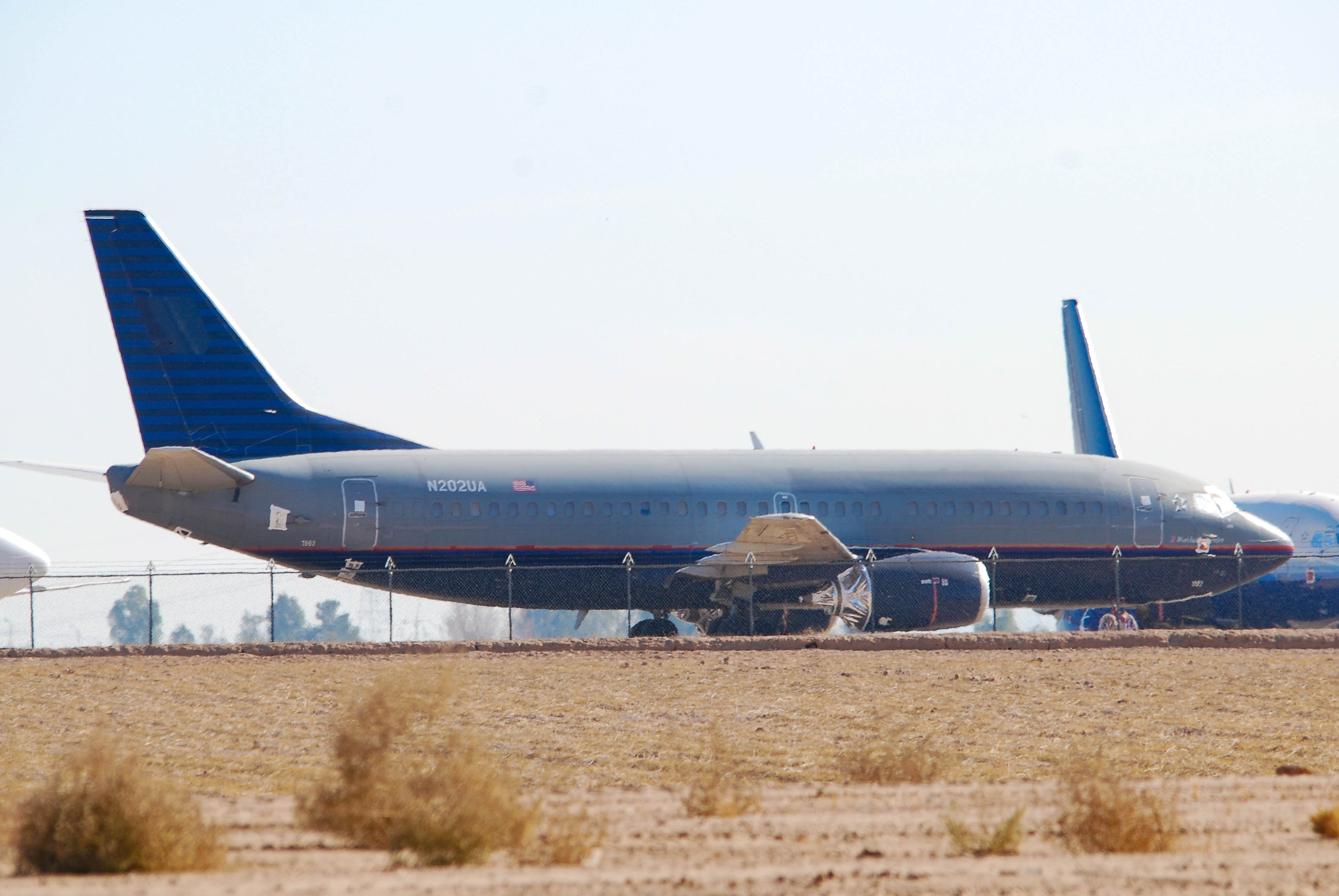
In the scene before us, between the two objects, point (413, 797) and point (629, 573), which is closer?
point (413, 797)

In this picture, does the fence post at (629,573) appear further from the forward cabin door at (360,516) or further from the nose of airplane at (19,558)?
the nose of airplane at (19,558)

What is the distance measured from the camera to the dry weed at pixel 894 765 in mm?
12258

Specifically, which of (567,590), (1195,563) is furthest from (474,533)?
(1195,563)

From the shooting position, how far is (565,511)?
2745 cm

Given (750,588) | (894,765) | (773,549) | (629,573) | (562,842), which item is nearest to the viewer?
(562,842)

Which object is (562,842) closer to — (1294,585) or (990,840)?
(990,840)

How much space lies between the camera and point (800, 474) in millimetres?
28922

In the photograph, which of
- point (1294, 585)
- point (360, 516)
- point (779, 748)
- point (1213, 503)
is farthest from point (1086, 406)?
point (779, 748)

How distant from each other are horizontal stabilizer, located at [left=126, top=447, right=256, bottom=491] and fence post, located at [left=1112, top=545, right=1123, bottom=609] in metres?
14.9

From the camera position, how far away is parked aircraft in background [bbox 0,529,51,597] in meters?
30.8

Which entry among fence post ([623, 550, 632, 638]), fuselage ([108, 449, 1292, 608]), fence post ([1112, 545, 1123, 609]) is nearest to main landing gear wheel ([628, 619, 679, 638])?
fuselage ([108, 449, 1292, 608])

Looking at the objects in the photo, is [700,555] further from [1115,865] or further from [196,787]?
[1115,865]

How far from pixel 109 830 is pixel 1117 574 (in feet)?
76.7

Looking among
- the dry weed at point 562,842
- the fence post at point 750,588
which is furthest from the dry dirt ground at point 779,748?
the fence post at point 750,588
